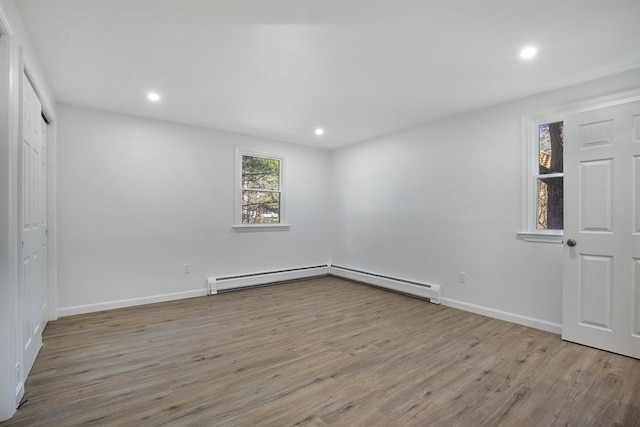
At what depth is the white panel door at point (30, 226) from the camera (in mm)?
2162

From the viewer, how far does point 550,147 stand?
3262 millimetres

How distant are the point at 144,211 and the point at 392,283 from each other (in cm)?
368

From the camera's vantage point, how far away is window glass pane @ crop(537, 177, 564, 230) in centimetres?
317

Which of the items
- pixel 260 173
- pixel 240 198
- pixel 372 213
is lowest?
pixel 372 213

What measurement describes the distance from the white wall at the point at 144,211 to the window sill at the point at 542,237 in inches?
141

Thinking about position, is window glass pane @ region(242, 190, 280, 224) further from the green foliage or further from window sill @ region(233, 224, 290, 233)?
window sill @ region(233, 224, 290, 233)

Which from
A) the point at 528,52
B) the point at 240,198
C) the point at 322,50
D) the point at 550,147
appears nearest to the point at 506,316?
the point at 550,147

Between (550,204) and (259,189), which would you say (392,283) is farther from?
(259,189)

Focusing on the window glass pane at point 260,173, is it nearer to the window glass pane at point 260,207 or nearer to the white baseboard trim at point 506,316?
the window glass pane at point 260,207

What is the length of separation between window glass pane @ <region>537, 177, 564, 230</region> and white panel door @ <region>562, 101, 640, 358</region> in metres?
0.31

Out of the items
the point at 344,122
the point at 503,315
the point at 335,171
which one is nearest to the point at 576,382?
the point at 503,315

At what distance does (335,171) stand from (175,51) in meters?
3.83

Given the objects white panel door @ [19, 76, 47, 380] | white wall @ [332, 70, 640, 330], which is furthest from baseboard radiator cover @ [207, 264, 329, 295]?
white panel door @ [19, 76, 47, 380]

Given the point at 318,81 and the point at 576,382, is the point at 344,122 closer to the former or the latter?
the point at 318,81
